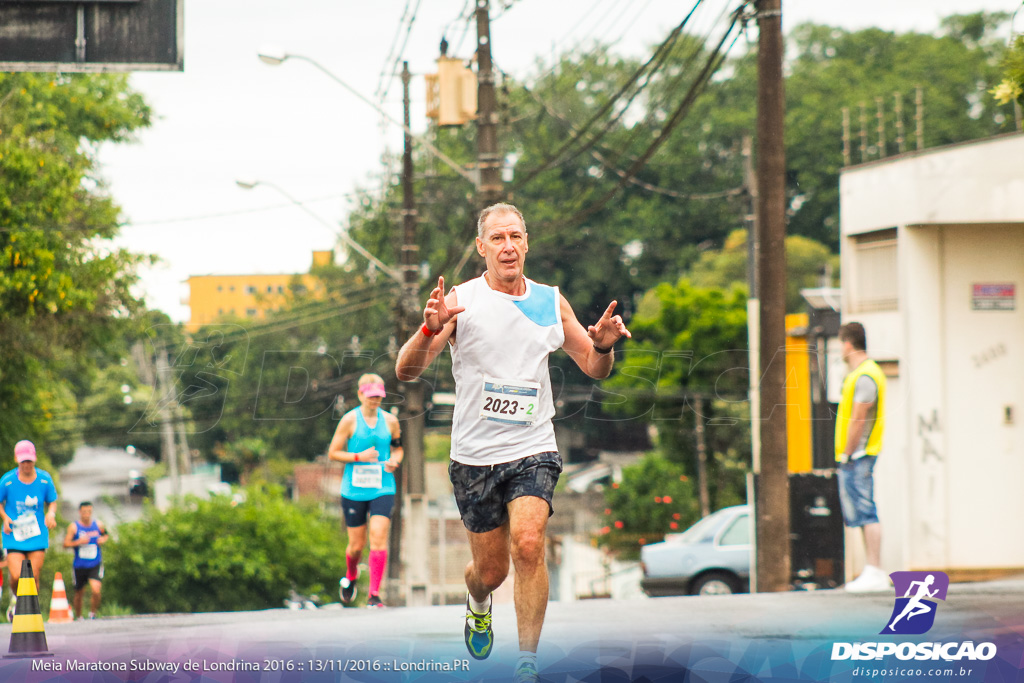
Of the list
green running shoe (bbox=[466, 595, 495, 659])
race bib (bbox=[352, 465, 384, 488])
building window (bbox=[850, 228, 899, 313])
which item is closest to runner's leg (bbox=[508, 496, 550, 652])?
green running shoe (bbox=[466, 595, 495, 659])

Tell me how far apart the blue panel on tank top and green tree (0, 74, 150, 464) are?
426 inches

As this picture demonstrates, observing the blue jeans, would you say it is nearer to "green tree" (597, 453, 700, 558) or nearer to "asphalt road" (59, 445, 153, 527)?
"green tree" (597, 453, 700, 558)

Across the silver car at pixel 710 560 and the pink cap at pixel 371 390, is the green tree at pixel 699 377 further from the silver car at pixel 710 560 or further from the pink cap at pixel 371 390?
the pink cap at pixel 371 390

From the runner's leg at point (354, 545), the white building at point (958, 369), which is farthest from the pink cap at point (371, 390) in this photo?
the white building at point (958, 369)

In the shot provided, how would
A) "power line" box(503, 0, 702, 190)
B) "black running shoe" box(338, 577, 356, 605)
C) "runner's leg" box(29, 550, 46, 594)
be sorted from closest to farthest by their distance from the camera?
"black running shoe" box(338, 577, 356, 605)
"runner's leg" box(29, 550, 46, 594)
"power line" box(503, 0, 702, 190)

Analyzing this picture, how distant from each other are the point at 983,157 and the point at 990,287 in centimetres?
139

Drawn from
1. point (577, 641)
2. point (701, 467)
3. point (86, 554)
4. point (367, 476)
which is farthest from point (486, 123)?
point (701, 467)

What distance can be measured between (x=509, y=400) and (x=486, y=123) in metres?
9.60

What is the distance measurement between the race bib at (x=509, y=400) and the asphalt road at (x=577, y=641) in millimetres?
1160

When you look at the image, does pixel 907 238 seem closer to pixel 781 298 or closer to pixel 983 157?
pixel 983 157

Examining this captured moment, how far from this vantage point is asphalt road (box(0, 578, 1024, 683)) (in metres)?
5.37

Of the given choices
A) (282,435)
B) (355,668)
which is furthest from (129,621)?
(282,435)

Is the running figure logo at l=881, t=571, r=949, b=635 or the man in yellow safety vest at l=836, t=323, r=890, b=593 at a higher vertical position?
the man in yellow safety vest at l=836, t=323, r=890, b=593

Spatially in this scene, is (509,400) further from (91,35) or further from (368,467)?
(91,35)
